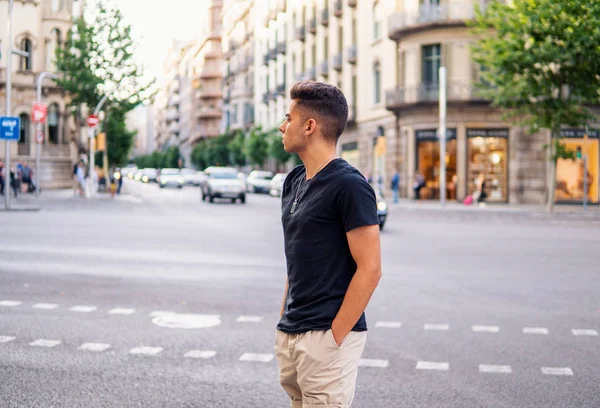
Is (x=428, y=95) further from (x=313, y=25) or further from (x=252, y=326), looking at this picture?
(x=252, y=326)

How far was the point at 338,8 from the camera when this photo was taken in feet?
186

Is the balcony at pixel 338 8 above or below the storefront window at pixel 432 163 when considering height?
above

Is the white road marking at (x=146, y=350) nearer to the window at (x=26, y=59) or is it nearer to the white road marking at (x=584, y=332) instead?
the white road marking at (x=584, y=332)

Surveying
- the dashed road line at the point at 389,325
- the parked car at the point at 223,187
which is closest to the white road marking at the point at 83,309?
the dashed road line at the point at 389,325

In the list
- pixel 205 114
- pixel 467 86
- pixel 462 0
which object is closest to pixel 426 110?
pixel 467 86

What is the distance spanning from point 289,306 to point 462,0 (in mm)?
41792

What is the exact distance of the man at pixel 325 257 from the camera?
10.5ft

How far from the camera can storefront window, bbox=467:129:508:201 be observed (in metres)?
43.1

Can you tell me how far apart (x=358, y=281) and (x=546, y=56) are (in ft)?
98.1

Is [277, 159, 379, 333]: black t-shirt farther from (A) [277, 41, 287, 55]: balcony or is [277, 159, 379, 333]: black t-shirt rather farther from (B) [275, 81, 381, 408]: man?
(A) [277, 41, 287, 55]: balcony

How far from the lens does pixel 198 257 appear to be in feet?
49.9

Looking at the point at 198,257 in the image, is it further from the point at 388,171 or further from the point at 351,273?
the point at 388,171

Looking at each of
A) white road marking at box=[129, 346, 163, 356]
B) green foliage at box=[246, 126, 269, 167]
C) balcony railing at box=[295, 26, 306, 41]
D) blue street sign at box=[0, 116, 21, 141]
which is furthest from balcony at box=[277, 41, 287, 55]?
white road marking at box=[129, 346, 163, 356]

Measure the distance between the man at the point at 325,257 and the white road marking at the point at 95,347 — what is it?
4.22 metres
